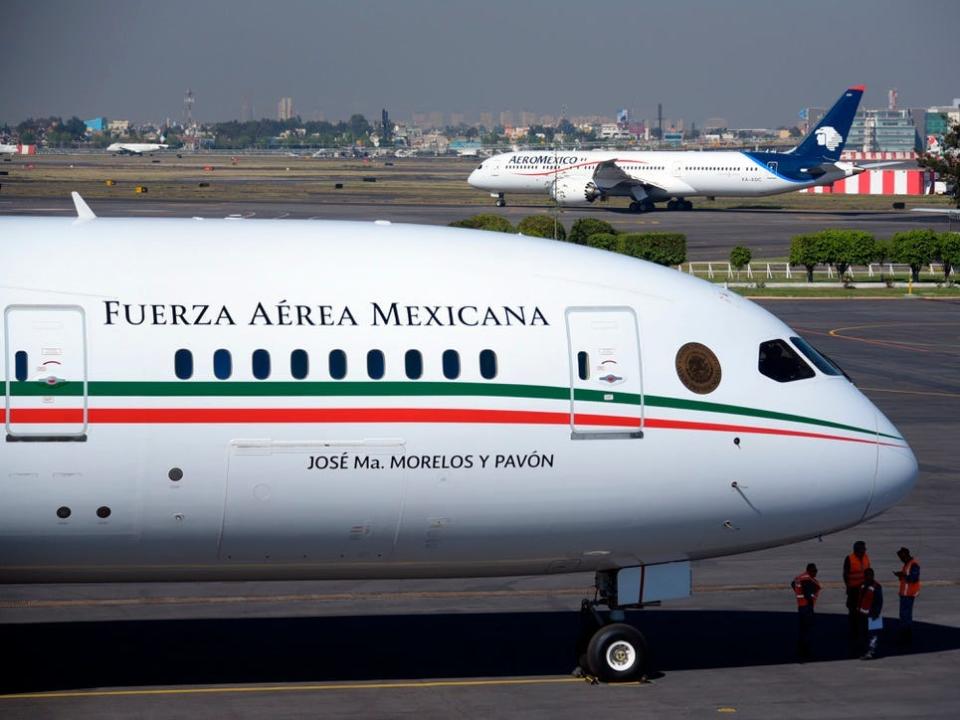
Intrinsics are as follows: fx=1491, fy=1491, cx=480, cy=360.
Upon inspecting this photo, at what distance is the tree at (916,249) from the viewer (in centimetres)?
7556

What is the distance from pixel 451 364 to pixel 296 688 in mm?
4382

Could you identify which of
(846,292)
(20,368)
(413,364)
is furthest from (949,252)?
(20,368)

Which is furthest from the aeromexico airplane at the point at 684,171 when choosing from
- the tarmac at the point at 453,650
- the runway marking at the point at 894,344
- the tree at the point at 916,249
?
the tarmac at the point at 453,650

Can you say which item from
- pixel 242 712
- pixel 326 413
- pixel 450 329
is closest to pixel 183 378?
pixel 326 413

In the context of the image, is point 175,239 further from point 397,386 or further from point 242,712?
point 242,712

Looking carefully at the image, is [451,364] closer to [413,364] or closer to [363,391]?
[413,364]

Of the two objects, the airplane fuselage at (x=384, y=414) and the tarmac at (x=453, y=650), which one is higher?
the airplane fuselage at (x=384, y=414)

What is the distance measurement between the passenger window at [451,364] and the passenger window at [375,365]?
2.11ft

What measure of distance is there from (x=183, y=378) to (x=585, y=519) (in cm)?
442

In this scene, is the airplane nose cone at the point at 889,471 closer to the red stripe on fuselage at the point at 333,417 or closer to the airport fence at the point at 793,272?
the red stripe on fuselage at the point at 333,417

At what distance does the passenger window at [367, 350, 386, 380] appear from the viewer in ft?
49.8

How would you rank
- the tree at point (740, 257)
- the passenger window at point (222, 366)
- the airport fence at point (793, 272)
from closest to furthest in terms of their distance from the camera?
the passenger window at point (222, 366), the tree at point (740, 257), the airport fence at point (793, 272)

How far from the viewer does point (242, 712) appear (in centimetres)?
1598

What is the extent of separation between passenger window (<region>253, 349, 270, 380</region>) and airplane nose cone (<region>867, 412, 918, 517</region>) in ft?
22.1
